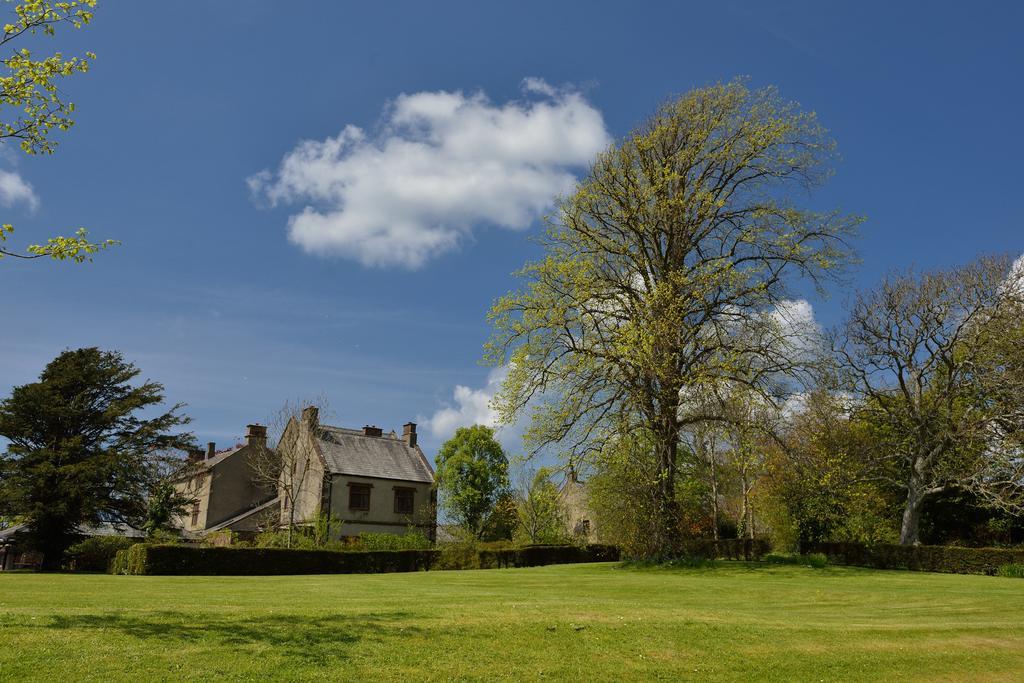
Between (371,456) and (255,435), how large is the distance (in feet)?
34.6

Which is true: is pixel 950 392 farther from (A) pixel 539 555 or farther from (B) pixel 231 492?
(B) pixel 231 492

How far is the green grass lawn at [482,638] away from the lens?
10.2 meters

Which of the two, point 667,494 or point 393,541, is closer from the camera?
point 667,494

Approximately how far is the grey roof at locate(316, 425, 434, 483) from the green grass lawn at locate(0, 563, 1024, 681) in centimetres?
3714

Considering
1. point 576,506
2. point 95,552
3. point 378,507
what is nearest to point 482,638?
point 95,552

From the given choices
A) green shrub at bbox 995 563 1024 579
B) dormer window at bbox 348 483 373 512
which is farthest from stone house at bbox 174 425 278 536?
green shrub at bbox 995 563 1024 579

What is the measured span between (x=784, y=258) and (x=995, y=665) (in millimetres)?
20464

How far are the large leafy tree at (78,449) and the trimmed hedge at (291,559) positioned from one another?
11.9 m

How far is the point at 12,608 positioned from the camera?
43.3 feet

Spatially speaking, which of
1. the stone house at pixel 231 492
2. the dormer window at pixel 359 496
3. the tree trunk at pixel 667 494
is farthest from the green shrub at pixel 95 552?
the tree trunk at pixel 667 494

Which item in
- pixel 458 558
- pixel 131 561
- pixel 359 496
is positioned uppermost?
pixel 359 496

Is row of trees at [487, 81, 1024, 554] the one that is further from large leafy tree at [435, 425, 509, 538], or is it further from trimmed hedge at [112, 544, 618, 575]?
large leafy tree at [435, 425, 509, 538]

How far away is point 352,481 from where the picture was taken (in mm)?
55500

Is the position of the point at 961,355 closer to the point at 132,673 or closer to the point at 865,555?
the point at 865,555
